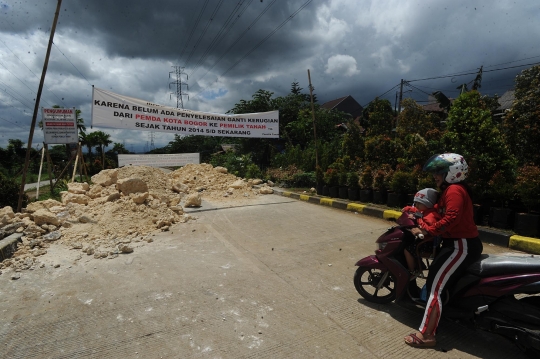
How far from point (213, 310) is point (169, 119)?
9499mm

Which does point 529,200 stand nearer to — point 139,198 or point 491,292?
point 491,292

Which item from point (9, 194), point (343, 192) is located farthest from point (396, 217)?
point (9, 194)

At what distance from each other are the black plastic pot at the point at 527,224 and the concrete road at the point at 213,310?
1.89ft

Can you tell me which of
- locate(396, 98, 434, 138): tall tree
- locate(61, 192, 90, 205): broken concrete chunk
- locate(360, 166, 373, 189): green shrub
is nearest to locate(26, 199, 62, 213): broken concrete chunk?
locate(61, 192, 90, 205): broken concrete chunk

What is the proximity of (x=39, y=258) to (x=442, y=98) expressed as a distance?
20584mm

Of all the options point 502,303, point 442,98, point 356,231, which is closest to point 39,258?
point 356,231

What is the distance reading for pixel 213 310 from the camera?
3.12m

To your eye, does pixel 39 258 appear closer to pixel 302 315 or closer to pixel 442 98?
pixel 302 315

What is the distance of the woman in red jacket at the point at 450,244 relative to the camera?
250cm

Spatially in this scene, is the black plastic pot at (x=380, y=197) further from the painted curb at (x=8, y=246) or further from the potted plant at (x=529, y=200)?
the painted curb at (x=8, y=246)

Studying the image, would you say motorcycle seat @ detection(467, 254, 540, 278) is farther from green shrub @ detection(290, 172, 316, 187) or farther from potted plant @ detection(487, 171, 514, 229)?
green shrub @ detection(290, 172, 316, 187)

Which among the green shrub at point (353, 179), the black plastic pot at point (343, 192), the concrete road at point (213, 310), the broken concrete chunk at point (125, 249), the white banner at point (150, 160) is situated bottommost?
the concrete road at point (213, 310)

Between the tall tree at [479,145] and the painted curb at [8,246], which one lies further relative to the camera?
the tall tree at [479,145]

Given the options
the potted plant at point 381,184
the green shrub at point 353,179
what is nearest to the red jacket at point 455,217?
the potted plant at point 381,184
